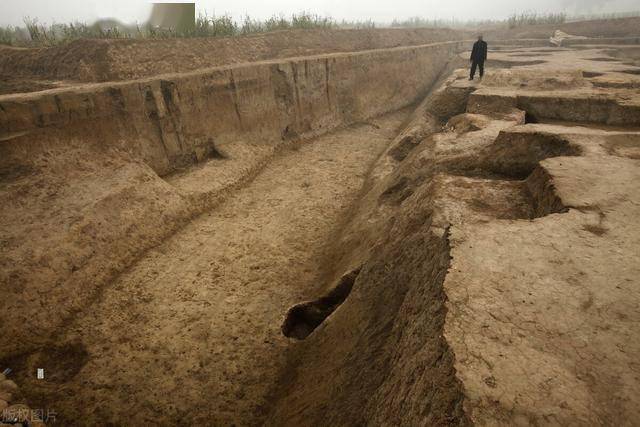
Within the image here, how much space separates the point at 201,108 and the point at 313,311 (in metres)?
4.06

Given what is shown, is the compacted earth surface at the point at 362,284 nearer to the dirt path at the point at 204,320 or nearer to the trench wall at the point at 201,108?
the dirt path at the point at 204,320

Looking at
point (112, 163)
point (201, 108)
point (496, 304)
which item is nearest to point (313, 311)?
point (496, 304)

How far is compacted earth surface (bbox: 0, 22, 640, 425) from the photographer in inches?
62.4

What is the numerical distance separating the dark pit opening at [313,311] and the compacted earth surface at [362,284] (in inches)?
0.7

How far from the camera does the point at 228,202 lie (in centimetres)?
539

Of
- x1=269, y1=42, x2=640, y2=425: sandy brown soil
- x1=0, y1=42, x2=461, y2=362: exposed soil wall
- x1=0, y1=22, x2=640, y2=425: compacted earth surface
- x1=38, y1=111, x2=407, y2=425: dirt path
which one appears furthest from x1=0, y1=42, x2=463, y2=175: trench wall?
x1=269, y1=42, x2=640, y2=425: sandy brown soil

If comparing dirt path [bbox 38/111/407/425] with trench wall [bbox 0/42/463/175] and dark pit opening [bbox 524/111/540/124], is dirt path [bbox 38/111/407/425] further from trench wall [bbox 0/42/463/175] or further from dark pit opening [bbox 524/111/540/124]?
dark pit opening [bbox 524/111/540/124]

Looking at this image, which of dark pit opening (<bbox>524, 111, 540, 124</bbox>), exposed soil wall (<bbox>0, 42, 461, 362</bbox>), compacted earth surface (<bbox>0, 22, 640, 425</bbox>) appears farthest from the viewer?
dark pit opening (<bbox>524, 111, 540, 124</bbox>)

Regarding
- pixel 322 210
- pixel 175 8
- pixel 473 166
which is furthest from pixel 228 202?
pixel 175 8

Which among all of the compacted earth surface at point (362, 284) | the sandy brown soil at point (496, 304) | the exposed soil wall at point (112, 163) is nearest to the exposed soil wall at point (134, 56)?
the exposed soil wall at point (112, 163)

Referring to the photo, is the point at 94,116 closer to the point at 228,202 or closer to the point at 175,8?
the point at 228,202

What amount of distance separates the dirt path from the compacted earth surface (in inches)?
0.7

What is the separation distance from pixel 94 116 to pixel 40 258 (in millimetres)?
2081

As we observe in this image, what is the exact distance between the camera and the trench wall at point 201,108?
14.0ft
